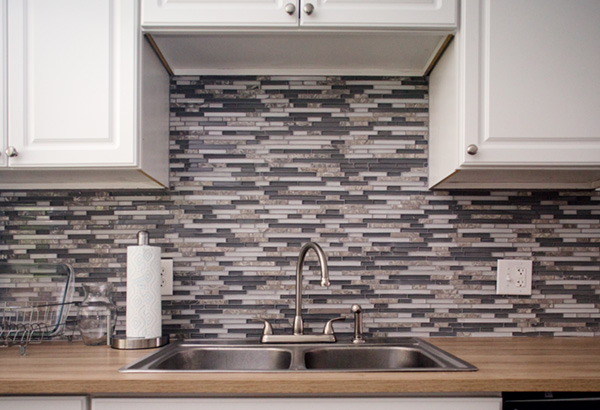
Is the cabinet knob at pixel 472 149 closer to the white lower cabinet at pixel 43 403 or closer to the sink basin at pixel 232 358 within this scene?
the sink basin at pixel 232 358

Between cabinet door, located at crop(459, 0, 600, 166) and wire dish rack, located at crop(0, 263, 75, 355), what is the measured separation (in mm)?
1421

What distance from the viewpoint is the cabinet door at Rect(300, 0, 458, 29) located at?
1445mm

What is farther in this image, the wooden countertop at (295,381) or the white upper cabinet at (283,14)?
the white upper cabinet at (283,14)

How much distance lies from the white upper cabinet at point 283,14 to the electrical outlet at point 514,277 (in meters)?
0.86

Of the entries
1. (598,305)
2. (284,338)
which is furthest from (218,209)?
(598,305)

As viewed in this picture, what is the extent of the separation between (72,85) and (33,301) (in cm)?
77

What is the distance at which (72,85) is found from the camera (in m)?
1.45

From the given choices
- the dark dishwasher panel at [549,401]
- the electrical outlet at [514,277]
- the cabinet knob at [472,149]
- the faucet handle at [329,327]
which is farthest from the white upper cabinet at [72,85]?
the electrical outlet at [514,277]

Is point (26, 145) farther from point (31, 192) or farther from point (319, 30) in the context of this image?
point (319, 30)

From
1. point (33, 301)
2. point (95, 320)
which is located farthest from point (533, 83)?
point (33, 301)

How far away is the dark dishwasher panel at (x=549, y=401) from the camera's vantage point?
1146 millimetres

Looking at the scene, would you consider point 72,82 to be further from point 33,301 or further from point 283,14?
point 33,301

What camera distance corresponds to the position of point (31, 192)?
5.74ft

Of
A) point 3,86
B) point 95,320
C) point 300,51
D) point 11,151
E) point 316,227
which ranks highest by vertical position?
point 300,51
